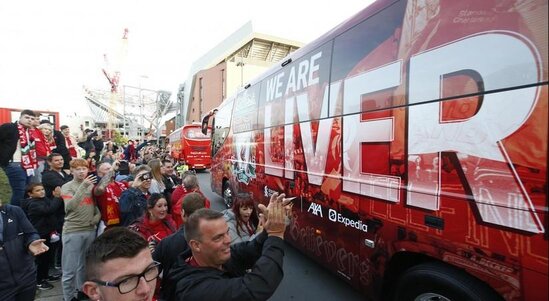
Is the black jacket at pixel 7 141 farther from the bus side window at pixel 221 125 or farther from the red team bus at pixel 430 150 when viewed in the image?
the red team bus at pixel 430 150

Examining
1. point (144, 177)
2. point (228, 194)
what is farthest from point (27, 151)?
point (228, 194)

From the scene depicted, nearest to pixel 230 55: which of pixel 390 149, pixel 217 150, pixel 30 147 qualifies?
pixel 217 150

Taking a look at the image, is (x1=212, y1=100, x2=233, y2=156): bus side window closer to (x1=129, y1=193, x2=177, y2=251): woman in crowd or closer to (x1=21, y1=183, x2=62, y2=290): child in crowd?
(x1=21, y1=183, x2=62, y2=290): child in crowd

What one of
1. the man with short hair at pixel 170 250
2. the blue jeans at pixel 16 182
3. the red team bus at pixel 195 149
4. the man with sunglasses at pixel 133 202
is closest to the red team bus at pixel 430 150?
the man with short hair at pixel 170 250

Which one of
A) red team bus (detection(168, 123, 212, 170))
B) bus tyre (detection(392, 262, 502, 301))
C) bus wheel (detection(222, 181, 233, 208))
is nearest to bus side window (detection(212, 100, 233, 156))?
bus wheel (detection(222, 181, 233, 208))

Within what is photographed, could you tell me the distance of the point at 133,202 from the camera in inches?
136

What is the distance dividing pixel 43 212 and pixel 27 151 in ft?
6.61

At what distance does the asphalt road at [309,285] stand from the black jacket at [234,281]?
2391 millimetres

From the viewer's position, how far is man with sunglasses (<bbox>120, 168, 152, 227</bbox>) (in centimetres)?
342

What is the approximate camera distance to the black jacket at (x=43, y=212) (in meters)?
3.60

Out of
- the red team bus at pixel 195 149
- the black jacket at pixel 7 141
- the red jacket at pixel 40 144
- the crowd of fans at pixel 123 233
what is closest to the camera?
the crowd of fans at pixel 123 233

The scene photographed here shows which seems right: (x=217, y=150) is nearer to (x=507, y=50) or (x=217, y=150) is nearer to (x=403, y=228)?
A: (x=403, y=228)

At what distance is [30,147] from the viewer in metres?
5.04

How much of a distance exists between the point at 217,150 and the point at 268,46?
43.2 metres
